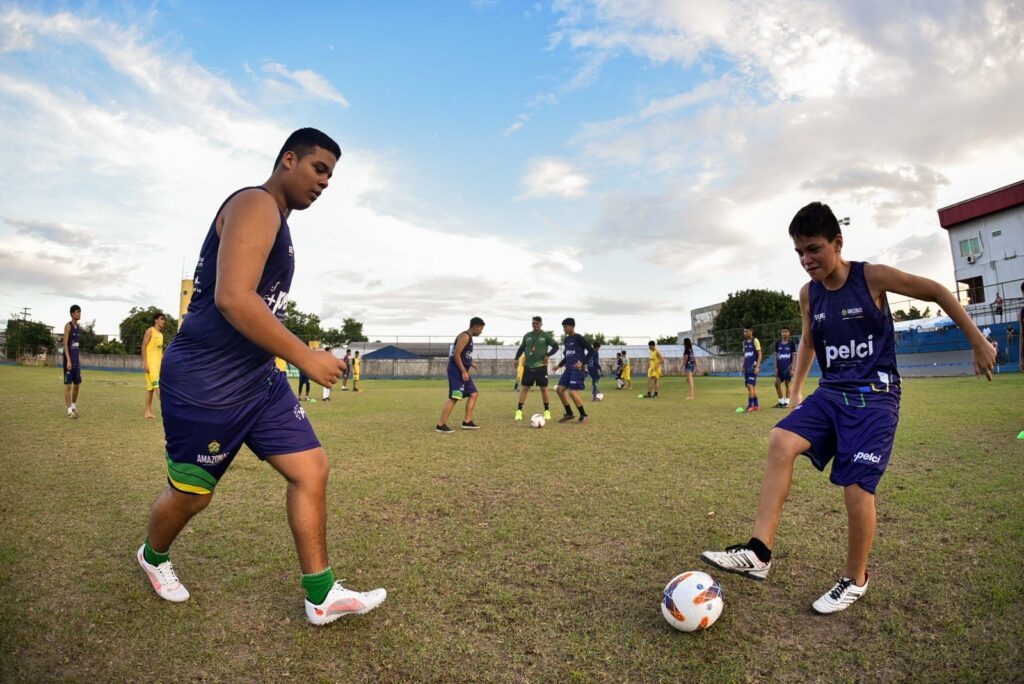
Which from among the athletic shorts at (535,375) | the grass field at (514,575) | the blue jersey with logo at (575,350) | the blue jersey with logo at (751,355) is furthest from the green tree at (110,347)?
the grass field at (514,575)

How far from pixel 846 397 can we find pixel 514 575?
2.27 m

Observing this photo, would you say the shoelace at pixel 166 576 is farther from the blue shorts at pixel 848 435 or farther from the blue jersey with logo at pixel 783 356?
the blue jersey with logo at pixel 783 356

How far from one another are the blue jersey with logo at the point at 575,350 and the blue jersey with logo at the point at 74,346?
11240mm

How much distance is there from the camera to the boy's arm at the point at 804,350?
3.69 m

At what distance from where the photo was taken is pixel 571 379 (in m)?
14.5

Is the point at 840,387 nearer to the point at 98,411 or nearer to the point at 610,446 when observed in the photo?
the point at 610,446

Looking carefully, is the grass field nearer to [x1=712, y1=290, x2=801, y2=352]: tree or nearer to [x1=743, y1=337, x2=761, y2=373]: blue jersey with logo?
[x1=743, y1=337, x2=761, y2=373]: blue jersey with logo

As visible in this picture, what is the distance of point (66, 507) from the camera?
500 cm

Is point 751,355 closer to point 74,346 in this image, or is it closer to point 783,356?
point 783,356

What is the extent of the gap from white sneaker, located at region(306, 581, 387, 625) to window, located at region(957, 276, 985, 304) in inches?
2073

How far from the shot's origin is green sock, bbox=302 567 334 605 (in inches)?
113

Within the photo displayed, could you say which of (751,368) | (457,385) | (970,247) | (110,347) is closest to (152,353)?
(457,385)

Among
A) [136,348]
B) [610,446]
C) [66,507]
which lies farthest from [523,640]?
[136,348]

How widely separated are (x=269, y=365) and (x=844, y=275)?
3.42 m
